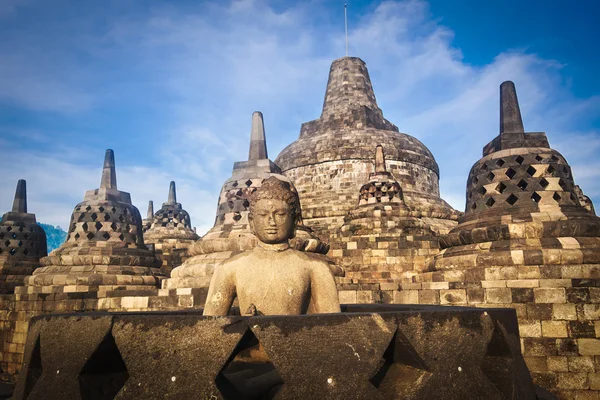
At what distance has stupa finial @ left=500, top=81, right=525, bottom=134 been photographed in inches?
376

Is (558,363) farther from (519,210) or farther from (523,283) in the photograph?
(519,210)

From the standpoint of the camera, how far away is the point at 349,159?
21.9 m

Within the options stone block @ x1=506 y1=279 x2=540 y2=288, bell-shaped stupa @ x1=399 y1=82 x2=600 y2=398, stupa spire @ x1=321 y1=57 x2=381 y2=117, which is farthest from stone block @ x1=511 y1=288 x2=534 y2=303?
stupa spire @ x1=321 y1=57 x2=381 y2=117

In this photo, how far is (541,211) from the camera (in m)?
8.04

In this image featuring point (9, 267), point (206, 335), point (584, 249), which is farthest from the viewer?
point (9, 267)

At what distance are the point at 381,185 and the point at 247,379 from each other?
14.9 m

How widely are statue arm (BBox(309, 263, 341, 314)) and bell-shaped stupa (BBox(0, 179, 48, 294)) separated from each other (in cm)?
1368

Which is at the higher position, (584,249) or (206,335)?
(584,249)

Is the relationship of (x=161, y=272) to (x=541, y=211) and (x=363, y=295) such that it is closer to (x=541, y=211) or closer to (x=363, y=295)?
(x=363, y=295)

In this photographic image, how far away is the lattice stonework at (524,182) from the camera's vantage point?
8.29 metres

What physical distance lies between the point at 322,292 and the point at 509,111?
8.67 metres

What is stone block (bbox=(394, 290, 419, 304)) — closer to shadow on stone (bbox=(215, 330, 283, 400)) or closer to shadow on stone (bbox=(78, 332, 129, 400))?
shadow on stone (bbox=(215, 330, 283, 400))

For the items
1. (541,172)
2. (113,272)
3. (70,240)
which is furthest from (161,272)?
(541,172)

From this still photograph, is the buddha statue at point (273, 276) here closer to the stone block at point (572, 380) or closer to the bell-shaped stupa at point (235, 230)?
the bell-shaped stupa at point (235, 230)
